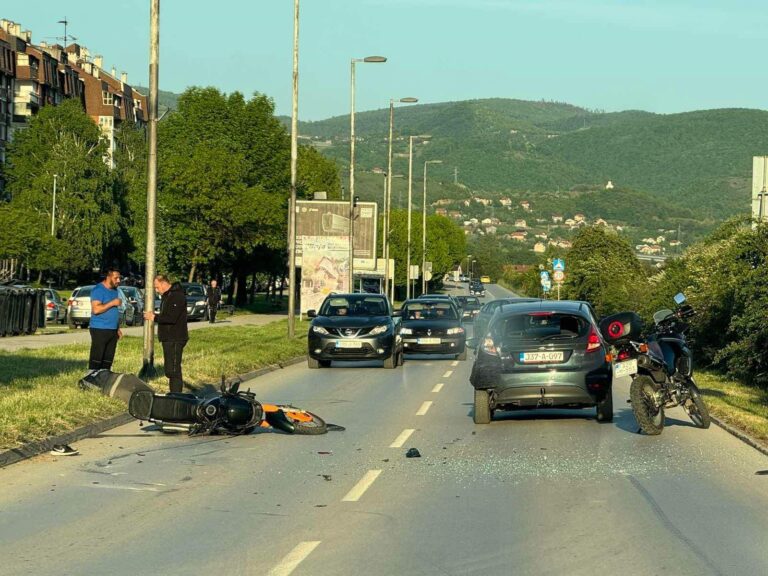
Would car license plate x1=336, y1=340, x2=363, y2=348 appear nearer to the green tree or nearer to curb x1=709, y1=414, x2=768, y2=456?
curb x1=709, y1=414, x2=768, y2=456

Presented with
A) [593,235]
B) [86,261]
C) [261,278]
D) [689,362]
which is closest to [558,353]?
[689,362]

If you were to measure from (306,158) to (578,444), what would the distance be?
9045 centimetres

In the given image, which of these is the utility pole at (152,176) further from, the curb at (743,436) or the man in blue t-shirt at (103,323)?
the curb at (743,436)

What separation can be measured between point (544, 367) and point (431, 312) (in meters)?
17.5

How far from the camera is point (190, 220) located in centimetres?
7031

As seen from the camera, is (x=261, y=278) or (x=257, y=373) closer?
(x=257, y=373)

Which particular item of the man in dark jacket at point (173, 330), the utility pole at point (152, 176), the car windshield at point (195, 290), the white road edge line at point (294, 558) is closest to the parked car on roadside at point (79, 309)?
the car windshield at point (195, 290)

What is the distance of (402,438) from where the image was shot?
49.9 feet

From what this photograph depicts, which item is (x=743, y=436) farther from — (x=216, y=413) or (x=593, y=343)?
(x=216, y=413)

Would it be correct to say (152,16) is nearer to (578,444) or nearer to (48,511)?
(578,444)

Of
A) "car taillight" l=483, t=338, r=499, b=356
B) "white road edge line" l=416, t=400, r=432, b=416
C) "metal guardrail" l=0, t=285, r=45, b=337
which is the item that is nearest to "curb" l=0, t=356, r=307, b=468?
"white road edge line" l=416, t=400, r=432, b=416

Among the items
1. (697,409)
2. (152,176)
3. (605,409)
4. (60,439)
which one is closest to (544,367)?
(605,409)

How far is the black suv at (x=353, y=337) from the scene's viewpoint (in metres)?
28.4

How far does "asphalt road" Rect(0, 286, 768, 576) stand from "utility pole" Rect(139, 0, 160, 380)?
6150 mm
